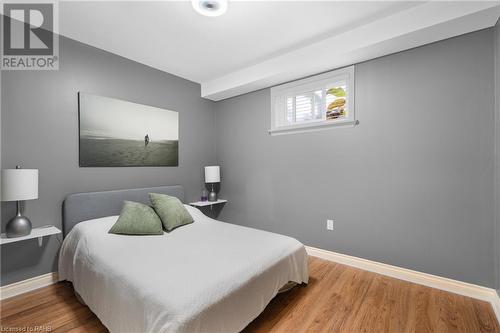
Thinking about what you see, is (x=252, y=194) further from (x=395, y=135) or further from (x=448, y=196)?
(x=448, y=196)

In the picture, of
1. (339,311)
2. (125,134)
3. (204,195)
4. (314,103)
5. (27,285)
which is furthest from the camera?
(204,195)

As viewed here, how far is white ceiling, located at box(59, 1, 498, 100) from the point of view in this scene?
6.55 feet

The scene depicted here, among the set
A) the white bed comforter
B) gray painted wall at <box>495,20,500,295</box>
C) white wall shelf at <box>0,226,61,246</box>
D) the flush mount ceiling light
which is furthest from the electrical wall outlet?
white wall shelf at <box>0,226,61,246</box>

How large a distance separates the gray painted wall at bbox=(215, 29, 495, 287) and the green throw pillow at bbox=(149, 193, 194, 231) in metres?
1.41

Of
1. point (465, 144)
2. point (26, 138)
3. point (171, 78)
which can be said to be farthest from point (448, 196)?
point (26, 138)

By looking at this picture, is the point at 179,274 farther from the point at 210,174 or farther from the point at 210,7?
the point at 210,174

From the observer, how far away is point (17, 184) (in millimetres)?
1901

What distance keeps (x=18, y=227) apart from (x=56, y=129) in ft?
3.37

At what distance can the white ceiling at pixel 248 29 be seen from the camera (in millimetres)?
1996

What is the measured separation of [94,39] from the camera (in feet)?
8.19

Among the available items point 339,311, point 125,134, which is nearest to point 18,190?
point 125,134

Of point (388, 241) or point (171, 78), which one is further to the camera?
point (171, 78)

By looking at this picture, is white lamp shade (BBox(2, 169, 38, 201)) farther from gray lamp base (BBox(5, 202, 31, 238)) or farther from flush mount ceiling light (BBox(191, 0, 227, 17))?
flush mount ceiling light (BBox(191, 0, 227, 17))

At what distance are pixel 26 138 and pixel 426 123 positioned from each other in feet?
13.1
